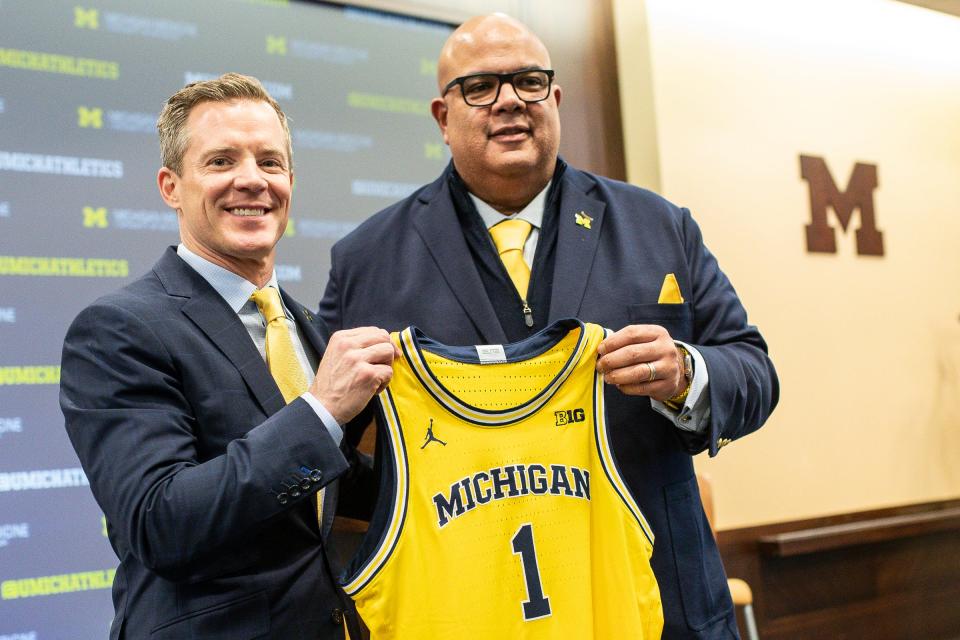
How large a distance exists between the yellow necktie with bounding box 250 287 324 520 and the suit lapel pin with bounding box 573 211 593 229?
65 cm

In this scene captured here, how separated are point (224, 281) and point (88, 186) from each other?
5.90 ft

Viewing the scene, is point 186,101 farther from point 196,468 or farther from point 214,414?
point 196,468

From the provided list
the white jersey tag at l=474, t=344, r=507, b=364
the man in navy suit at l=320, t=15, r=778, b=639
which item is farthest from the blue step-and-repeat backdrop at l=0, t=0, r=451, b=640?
the white jersey tag at l=474, t=344, r=507, b=364

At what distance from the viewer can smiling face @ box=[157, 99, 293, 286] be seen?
1.61 meters

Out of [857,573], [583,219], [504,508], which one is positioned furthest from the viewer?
[857,573]

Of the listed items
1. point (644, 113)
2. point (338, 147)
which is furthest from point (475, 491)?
point (644, 113)

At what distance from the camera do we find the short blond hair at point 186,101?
163cm

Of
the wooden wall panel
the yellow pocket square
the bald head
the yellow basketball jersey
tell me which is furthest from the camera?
the wooden wall panel

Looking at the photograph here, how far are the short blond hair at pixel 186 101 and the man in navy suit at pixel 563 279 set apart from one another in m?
0.47

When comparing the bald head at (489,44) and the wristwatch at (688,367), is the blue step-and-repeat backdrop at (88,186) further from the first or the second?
the wristwatch at (688,367)

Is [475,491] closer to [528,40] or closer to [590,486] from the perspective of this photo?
[590,486]

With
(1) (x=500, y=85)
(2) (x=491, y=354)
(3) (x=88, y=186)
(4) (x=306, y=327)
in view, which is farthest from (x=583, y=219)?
(3) (x=88, y=186)

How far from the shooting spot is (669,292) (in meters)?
1.84

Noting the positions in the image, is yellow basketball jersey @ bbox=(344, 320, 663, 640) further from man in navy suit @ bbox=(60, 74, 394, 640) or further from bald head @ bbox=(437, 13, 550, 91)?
bald head @ bbox=(437, 13, 550, 91)
